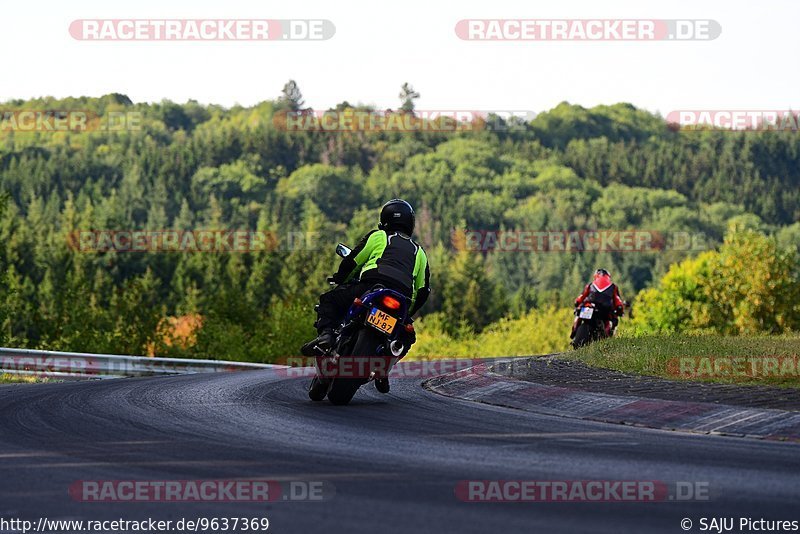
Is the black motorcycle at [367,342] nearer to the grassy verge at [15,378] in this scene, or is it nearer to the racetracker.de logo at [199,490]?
the racetracker.de logo at [199,490]

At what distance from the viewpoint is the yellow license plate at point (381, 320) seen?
11.6m

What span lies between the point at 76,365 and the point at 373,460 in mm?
15640

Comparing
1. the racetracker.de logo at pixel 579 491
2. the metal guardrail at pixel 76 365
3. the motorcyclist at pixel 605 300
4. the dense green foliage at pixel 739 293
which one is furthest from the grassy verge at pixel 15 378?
the dense green foliage at pixel 739 293

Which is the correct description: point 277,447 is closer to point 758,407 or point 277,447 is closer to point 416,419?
point 416,419

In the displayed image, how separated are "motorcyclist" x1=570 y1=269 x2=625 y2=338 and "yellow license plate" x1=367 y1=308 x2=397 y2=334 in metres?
10.9

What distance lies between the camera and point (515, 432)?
9.36 m

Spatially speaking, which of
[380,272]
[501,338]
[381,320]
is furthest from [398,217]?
[501,338]

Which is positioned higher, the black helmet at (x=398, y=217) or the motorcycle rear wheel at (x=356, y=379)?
the black helmet at (x=398, y=217)

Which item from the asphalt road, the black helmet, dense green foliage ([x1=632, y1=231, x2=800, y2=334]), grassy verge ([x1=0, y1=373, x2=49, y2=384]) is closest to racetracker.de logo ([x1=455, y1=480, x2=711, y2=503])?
the asphalt road

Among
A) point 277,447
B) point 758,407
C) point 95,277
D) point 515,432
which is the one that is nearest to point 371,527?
point 277,447

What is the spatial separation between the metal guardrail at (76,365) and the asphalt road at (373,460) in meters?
9.81

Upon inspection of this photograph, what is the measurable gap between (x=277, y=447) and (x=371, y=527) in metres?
2.73

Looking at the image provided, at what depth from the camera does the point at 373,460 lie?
771cm

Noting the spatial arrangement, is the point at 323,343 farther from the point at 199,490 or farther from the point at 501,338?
the point at 501,338
